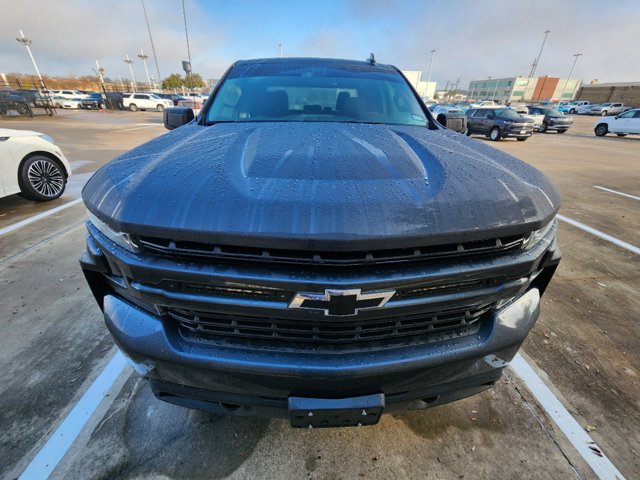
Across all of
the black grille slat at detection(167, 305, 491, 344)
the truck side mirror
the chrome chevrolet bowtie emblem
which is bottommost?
the black grille slat at detection(167, 305, 491, 344)

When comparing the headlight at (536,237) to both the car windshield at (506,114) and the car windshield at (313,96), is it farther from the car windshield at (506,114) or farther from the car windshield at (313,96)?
the car windshield at (506,114)

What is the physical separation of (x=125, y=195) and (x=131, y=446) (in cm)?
135

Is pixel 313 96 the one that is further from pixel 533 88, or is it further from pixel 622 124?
pixel 533 88

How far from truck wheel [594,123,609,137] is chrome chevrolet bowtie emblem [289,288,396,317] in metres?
26.8

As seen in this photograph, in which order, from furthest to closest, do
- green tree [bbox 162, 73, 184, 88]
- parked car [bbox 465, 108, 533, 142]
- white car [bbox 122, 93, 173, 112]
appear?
green tree [bbox 162, 73, 184, 88] → white car [bbox 122, 93, 173, 112] → parked car [bbox 465, 108, 533, 142]

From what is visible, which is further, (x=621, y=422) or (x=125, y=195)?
(x=621, y=422)

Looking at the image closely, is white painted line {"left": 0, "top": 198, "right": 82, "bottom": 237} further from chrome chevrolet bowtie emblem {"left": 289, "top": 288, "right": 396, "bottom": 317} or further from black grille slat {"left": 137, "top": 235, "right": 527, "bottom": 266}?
chrome chevrolet bowtie emblem {"left": 289, "top": 288, "right": 396, "bottom": 317}

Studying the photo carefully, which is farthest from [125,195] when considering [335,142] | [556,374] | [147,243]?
[556,374]

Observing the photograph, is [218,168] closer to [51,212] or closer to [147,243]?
[147,243]

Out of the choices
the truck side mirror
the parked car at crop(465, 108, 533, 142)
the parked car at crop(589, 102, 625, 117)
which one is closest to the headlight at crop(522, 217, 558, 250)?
the truck side mirror

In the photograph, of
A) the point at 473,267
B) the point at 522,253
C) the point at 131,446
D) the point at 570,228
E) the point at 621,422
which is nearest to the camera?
the point at 473,267

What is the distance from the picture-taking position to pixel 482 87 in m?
92.2

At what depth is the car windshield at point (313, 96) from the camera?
237 cm

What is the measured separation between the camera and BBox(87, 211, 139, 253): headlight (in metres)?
1.20
